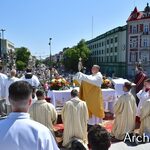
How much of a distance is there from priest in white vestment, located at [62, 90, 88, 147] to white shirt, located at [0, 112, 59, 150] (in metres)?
5.74

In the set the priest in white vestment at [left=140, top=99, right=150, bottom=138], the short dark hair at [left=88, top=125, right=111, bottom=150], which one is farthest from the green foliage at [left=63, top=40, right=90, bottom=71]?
the short dark hair at [left=88, top=125, right=111, bottom=150]

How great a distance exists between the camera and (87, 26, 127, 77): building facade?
6900cm

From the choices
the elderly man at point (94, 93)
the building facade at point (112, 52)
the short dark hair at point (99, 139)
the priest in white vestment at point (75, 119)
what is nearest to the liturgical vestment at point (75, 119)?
the priest in white vestment at point (75, 119)

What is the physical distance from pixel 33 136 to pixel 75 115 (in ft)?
19.2

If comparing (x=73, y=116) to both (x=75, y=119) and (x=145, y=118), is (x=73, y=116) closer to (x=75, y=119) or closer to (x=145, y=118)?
(x=75, y=119)

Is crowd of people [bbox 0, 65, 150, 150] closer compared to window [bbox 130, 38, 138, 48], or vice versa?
crowd of people [bbox 0, 65, 150, 150]

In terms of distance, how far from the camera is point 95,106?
10414 millimetres

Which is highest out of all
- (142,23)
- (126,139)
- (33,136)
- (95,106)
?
(142,23)

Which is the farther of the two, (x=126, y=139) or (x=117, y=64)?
(x=117, y=64)

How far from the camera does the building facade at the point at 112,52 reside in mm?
69000

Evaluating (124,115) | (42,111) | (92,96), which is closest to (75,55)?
(92,96)

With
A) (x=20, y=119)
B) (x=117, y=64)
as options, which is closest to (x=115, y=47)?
(x=117, y=64)

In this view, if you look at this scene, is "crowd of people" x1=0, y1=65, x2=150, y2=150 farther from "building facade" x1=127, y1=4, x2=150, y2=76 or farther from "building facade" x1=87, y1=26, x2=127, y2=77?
"building facade" x1=87, y1=26, x2=127, y2=77

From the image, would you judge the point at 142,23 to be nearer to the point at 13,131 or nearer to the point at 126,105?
the point at 126,105
